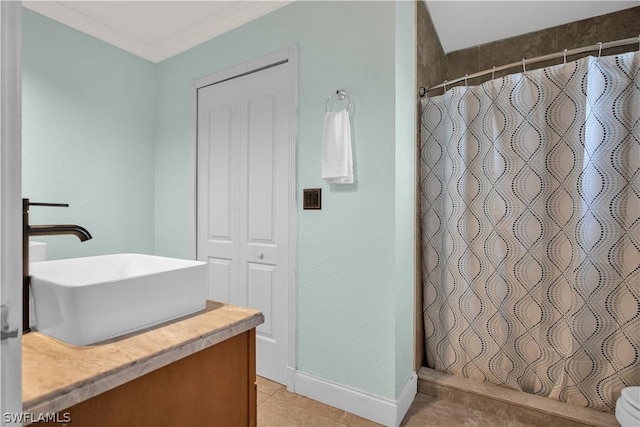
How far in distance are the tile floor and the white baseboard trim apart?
28mm

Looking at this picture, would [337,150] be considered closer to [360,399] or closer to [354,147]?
[354,147]

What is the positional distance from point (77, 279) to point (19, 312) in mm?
695

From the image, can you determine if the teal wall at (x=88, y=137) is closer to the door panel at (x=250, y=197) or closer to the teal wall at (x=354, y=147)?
the teal wall at (x=354, y=147)

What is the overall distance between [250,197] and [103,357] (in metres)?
1.59

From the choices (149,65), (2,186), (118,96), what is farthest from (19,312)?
(149,65)

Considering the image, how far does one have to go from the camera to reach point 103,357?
0.62 m

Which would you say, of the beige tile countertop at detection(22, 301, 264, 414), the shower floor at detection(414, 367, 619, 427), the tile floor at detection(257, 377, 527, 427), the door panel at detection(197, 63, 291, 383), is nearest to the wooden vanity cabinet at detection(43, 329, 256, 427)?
the beige tile countertop at detection(22, 301, 264, 414)

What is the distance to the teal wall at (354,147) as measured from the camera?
1.66 meters

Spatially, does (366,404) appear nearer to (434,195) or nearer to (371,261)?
(371,261)

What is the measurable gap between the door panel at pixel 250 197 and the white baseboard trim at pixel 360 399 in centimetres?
21

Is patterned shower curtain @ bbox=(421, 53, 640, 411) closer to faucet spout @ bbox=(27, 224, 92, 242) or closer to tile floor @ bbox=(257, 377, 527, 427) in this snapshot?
tile floor @ bbox=(257, 377, 527, 427)

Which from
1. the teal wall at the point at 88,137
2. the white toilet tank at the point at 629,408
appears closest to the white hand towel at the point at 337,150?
the white toilet tank at the point at 629,408

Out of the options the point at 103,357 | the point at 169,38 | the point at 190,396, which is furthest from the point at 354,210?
the point at 169,38

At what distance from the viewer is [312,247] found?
1.90m
